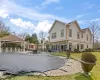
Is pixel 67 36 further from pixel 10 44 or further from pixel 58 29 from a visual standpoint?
pixel 10 44

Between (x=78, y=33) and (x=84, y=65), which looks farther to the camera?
(x=78, y=33)

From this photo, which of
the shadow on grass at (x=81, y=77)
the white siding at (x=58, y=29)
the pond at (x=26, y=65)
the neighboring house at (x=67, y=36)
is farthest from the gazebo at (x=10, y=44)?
the shadow on grass at (x=81, y=77)

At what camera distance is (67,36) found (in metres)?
35.6

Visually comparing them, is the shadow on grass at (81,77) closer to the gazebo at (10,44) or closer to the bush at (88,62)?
the bush at (88,62)

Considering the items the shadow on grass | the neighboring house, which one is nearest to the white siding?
the neighboring house

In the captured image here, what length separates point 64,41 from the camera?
36312 millimetres

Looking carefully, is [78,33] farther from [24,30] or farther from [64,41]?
[24,30]

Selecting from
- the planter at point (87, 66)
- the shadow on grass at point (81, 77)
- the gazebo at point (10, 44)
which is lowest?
the shadow on grass at point (81, 77)

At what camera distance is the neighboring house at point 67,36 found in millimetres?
36000

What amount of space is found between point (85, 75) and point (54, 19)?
31.2m

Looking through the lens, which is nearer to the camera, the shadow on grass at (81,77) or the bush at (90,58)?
the shadow on grass at (81,77)

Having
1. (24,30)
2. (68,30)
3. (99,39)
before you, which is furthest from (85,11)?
(24,30)

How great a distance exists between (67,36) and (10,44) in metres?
12.4

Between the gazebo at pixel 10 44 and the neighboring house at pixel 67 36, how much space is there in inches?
306
